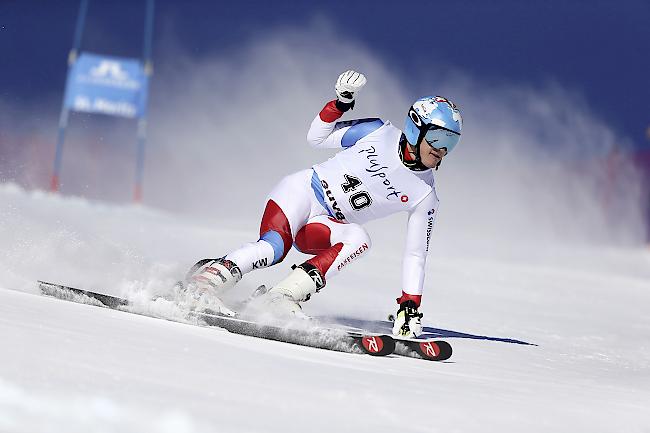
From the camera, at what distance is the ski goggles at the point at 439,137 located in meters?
5.24

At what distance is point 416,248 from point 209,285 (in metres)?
1.23

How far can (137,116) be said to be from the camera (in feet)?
85.0

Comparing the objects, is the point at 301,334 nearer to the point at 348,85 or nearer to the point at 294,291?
the point at 294,291

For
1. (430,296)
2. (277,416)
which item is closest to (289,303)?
(277,416)

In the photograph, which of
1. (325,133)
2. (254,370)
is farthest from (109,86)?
(254,370)

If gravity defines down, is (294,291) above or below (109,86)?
below

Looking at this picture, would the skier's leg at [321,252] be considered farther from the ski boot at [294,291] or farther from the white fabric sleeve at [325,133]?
the white fabric sleeve at [325,133]

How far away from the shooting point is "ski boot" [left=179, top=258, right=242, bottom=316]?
4.79 metres

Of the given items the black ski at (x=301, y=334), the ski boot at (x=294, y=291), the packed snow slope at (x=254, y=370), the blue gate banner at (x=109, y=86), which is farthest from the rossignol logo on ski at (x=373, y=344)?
the blue gate banner at (x=109, y=86)

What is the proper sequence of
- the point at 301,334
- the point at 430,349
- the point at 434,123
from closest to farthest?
the point at 301,334, the point at 430,349, the point at 434,123

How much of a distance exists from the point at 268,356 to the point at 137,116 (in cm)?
2287

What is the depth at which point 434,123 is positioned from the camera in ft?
17.1

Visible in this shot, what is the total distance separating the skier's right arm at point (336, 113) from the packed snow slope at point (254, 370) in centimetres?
111

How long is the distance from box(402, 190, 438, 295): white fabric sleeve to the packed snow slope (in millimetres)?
473
